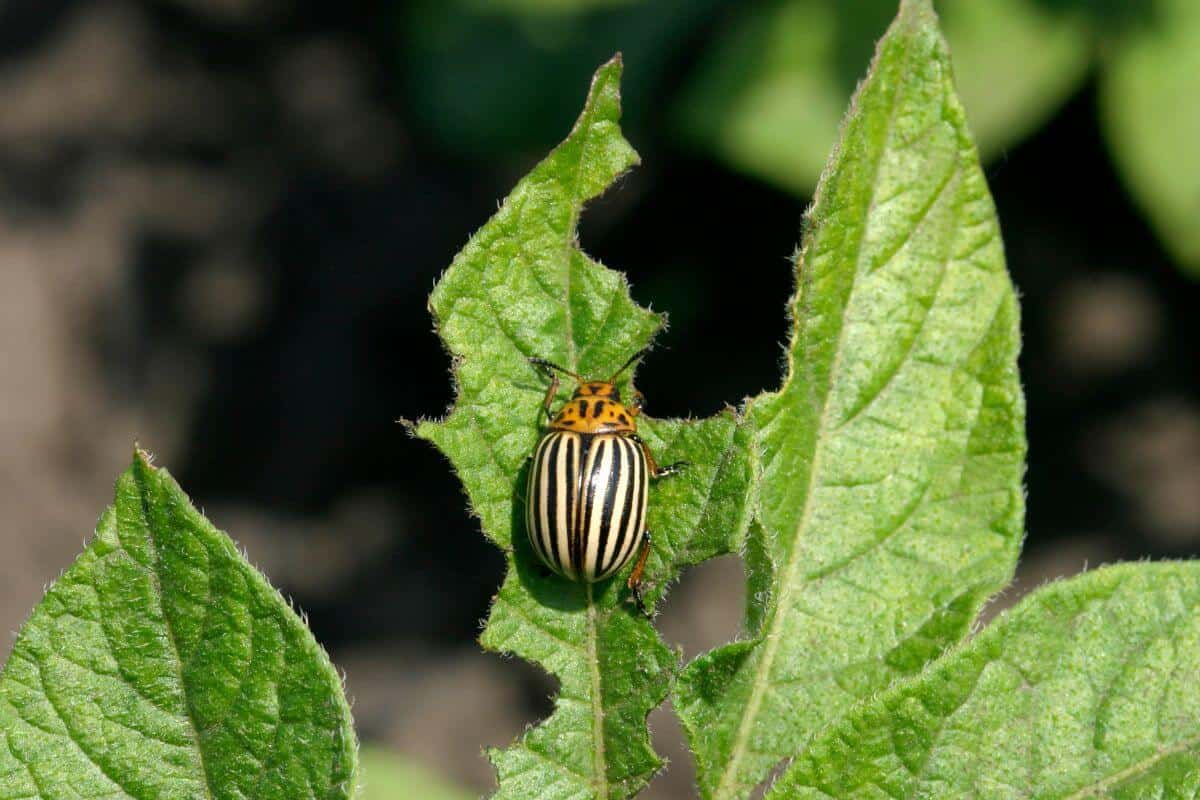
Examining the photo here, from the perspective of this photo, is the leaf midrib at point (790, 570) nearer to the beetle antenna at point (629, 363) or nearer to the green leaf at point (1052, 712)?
the green leaf at point (1052, 712)

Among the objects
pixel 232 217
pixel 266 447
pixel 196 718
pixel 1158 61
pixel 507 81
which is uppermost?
pixel 232 217

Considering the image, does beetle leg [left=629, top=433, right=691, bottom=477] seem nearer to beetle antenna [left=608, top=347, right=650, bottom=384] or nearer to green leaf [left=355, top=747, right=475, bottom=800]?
beetle antenna [left=608, top=347, right=650, bottom=384]

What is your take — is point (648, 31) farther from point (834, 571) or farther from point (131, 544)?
point (131, 544)

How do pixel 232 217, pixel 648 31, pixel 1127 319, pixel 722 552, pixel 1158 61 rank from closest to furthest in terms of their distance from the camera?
1. pixel 722 552
2. pixel 1158 61
3. pixel 648 31
4. pixel 1127 319
5. pixel 232 217

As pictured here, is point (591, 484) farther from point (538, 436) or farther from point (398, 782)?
point (398, 782)

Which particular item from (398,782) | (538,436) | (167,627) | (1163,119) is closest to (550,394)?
(538,436)

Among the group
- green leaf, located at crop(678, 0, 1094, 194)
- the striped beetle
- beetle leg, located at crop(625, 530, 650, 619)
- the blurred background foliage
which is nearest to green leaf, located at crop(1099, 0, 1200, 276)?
the blurred background foliage

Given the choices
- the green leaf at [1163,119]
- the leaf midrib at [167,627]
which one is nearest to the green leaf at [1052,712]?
the leaf midrib at [167,627]

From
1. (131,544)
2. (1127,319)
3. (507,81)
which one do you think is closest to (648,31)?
(507,81)
